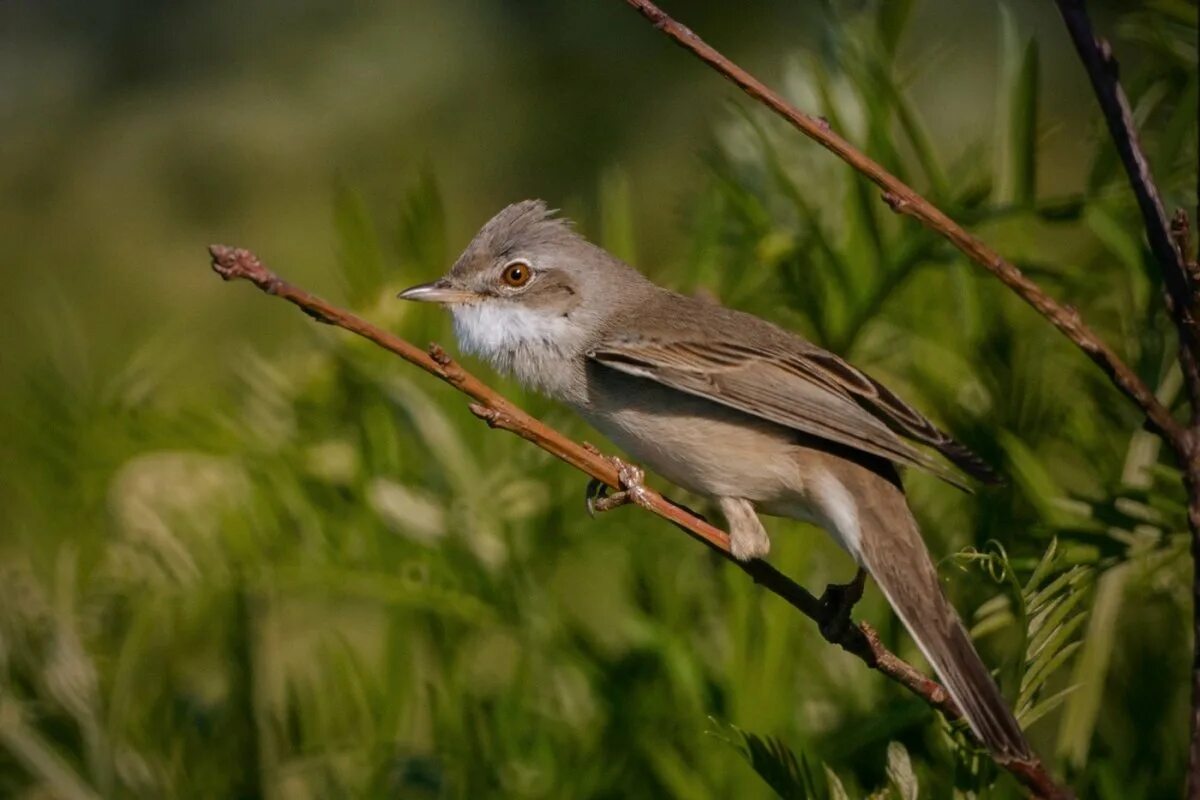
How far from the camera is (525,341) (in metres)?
3.76

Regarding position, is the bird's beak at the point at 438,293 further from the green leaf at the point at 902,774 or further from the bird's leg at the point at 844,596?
the green leaf at the point at 902,774

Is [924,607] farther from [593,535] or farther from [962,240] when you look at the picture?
[593,535]

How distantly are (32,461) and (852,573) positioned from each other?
1788mm

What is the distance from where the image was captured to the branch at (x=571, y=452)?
2283mm

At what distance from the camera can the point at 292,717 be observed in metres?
3.35

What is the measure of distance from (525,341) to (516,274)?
0.21 metres

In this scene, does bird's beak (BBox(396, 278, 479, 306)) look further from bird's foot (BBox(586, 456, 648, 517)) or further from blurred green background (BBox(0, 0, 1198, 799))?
bird's foot (BBox(586, 456, 648, 517))

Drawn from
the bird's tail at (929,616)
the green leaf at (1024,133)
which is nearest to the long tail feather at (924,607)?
the bird's tail at (929,616)

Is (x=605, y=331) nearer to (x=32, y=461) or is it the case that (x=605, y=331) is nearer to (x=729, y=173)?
(x=729, y=173)

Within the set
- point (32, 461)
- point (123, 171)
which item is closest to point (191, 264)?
point (123, 171)

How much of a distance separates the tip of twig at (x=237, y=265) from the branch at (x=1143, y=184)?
1184 millimetres

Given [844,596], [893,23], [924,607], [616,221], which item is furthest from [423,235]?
[924,607]

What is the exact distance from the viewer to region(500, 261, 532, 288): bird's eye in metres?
3.88

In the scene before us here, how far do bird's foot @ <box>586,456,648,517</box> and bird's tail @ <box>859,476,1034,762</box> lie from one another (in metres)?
0.42
